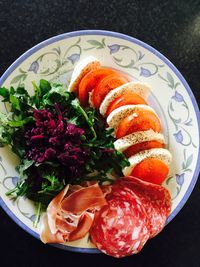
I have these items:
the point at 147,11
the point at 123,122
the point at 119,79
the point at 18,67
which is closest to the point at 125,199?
the point at 123,122

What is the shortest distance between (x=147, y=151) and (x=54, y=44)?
0.45 meters

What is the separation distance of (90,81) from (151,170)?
13.4 inches

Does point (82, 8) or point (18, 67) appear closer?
point (18, 67)

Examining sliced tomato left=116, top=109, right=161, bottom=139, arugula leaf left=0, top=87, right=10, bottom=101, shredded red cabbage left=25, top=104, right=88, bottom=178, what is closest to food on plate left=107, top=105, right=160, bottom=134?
sliced tomato left=116, top=109, right=161, bottom=139

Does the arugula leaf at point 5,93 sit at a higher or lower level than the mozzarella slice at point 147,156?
higher

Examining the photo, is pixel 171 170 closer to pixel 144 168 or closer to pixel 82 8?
pixel 144 168

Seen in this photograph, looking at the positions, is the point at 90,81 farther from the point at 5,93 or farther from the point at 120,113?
the point at 5,93

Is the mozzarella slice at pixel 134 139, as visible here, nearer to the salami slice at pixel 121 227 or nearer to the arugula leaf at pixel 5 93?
the salami slice at pixel 121 227

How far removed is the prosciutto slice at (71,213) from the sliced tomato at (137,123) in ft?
0.67

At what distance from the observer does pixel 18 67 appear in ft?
5.07

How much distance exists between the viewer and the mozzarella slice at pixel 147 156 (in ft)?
4.95

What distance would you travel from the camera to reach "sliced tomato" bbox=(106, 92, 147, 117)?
150 cm

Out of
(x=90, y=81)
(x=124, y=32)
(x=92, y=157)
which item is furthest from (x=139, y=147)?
(x=124, y=32)

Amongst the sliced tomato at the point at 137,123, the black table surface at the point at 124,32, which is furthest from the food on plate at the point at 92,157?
the black table surface at the point at 124,32
